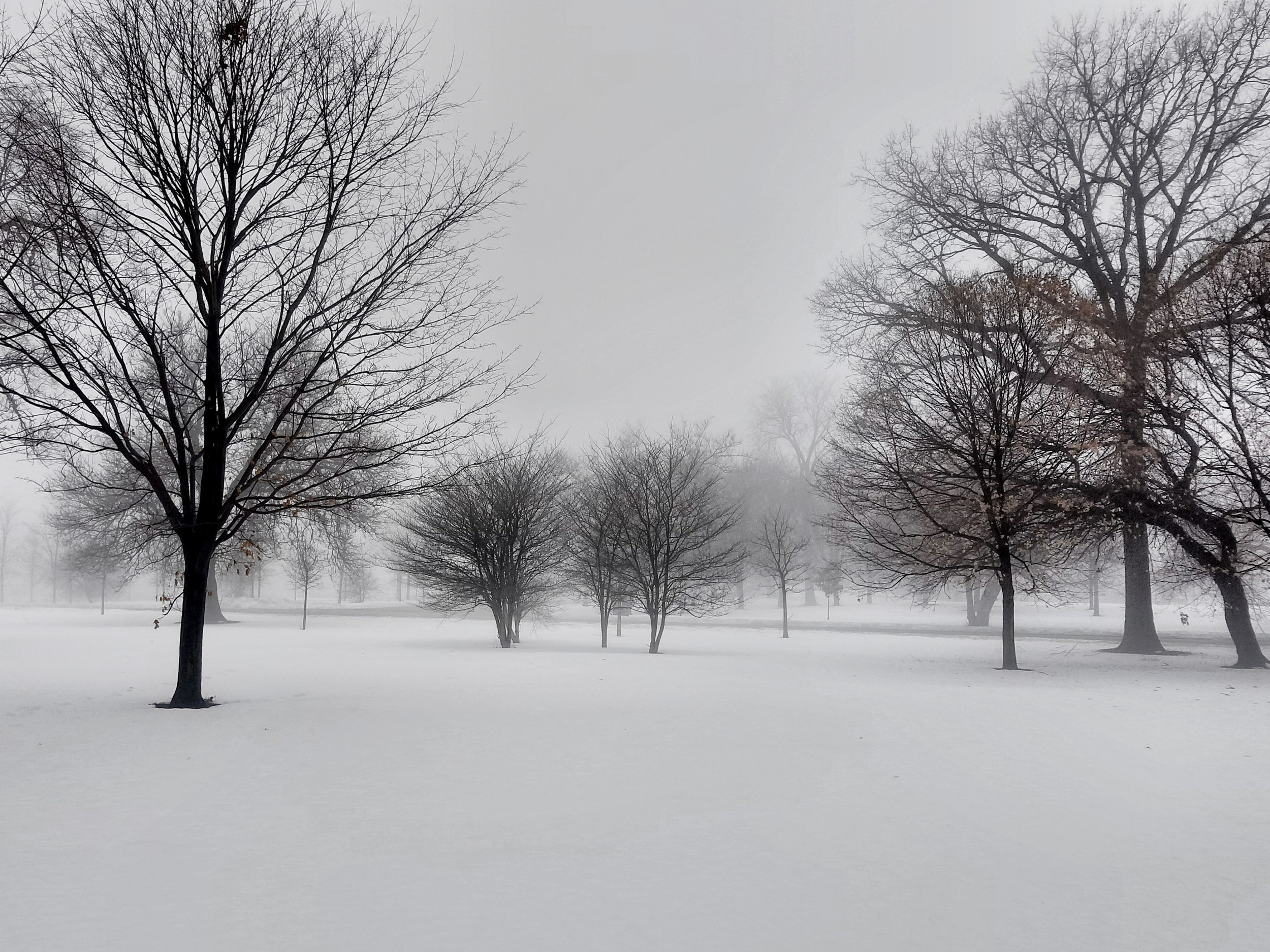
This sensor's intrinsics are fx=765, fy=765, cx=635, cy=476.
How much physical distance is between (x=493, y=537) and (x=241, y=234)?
43.7 ft

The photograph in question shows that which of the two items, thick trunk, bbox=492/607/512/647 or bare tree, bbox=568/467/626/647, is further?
bare tree, bbox=568/467/626/647

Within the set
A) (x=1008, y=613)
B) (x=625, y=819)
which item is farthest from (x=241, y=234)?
(x=1008, y=613)

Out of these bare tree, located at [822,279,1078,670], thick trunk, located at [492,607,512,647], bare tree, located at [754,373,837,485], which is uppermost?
bare tree, located at [754,373,837,485]

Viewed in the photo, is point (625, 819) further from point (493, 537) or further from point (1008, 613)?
point (493, 537)

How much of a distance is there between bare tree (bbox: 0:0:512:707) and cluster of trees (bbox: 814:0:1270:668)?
987 centimetres

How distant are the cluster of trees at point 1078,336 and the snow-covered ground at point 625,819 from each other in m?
4.65

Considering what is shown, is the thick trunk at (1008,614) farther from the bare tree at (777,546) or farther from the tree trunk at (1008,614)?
the bare tree at (777,546)

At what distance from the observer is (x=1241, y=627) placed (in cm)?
1571

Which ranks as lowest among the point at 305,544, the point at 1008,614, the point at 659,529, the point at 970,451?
the point at 1008,614

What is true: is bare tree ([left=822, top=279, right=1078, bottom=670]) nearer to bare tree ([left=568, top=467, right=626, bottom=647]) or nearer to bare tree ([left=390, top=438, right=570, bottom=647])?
→ bare tree ([left=568, top=467, right=626, bottom=647])

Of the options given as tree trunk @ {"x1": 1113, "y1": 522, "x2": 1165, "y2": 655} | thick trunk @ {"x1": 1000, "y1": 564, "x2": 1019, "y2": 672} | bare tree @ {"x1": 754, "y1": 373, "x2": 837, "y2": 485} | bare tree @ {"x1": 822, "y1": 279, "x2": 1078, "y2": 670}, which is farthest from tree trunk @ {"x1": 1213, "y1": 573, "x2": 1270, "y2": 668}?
bare tree @ {"x1": 754, "y1": 373, "x2": 837, "y2": 485}

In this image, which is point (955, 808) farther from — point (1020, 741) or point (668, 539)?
point (668, 539)

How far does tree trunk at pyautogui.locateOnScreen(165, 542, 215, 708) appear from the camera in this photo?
31.2 ft

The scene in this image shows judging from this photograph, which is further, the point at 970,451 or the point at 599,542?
the point at 599,542
